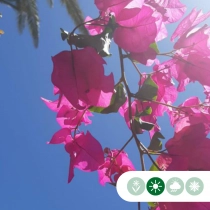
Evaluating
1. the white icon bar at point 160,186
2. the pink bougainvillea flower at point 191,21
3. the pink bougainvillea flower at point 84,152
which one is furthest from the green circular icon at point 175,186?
the pink bougainvillea flower at point 191,21

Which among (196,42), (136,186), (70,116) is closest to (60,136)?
(70,116)

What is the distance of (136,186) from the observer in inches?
23.7

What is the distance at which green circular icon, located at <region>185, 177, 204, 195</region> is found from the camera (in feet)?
1.84

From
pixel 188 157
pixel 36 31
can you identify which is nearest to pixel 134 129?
pixel 188 157

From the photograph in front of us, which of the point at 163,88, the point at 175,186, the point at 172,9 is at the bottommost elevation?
the point at 175,186

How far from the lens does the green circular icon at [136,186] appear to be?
59cm

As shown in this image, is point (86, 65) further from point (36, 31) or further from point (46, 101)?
point (36, 31)

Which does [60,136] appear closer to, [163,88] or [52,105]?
[52,105]

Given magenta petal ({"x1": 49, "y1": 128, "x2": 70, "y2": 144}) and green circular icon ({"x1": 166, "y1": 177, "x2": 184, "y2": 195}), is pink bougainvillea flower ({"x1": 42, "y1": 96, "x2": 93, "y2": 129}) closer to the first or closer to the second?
magenta petal ({"x1": 49, "y1": 128, "x2": 70, "y2": 144})

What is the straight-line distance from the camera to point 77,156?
558 millimetres

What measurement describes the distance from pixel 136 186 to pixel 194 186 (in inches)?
3.4

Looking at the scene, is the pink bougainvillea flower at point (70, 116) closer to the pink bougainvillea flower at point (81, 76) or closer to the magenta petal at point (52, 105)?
→ the magenta petal at point (52, 105)

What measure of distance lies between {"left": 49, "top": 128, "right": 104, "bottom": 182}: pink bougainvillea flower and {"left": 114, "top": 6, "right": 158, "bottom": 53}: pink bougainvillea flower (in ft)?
0.47

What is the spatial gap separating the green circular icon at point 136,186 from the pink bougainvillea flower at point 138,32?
0.69 feet
